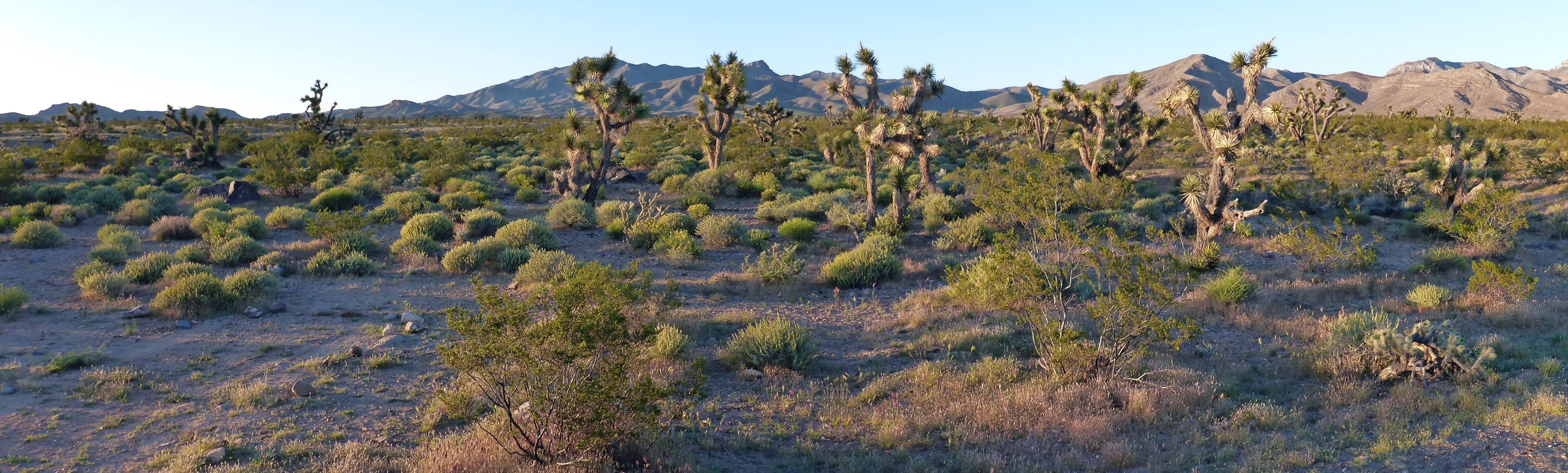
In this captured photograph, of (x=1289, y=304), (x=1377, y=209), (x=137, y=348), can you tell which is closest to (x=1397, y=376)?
(x=1289, y=304)

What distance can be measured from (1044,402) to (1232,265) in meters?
8.33

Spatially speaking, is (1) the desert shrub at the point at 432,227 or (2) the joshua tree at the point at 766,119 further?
(2) the joshua tree at the point at 766,119

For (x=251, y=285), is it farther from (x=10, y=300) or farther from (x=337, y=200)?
(x=337, y=200)

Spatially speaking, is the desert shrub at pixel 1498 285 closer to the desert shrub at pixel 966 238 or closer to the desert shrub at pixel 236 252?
the desert shrub at pixel 966 238

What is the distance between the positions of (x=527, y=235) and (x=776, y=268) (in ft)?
18.2

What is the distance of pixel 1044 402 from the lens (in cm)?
633

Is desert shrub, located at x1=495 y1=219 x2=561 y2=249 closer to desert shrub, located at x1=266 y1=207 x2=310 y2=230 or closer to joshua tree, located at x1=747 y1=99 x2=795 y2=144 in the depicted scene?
desert shrub, located at x1=266 y1=207 x2=310 y2=230

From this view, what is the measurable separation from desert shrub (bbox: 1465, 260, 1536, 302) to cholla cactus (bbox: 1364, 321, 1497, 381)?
3496 mm

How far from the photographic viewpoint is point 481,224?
16.0 metres

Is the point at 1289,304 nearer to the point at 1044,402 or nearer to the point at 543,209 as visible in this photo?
the point at 1044,402

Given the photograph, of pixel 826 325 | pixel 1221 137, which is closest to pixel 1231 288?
pixel 1221 137

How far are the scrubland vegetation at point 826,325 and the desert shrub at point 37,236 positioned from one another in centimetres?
9

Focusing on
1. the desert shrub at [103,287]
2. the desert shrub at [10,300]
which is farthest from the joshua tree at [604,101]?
the desert shrub at [10,300]

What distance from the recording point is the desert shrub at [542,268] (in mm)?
11062
